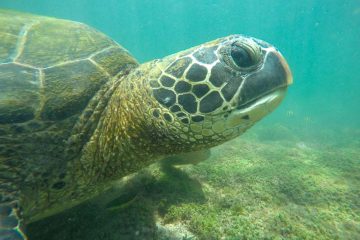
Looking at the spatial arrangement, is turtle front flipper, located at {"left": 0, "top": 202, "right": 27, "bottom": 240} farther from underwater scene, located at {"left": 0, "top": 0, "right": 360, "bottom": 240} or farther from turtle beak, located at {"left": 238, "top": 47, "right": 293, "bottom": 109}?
turtle beak, located at {"left": 238, "top": 47, "right": 293, "bottom": 109}

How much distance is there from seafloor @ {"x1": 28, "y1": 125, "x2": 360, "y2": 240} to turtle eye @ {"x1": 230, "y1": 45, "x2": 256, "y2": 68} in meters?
1.35

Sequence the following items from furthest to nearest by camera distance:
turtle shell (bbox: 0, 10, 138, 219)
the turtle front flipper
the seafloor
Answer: the seafloor
turtle shell (bbox: 0, 10, 138, 219)
the turtle front flipper

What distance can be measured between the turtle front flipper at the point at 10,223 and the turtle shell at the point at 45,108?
3.1 inches

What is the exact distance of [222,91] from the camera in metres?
1.93

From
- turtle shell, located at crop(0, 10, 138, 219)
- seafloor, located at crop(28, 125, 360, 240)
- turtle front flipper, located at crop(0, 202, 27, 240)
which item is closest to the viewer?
turtle front flipper, located at crop(0, 202, 27, 240)

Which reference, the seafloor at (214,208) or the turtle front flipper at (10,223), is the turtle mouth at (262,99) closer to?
the seafloor at (214,208)

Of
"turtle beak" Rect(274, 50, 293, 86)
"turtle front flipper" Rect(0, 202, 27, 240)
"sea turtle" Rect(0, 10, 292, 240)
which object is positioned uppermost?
"turtle beak" Rect(274, 50, 293, 86)

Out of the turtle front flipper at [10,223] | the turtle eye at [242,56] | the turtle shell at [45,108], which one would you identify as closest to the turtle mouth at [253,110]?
the turtle eye at [242,56]

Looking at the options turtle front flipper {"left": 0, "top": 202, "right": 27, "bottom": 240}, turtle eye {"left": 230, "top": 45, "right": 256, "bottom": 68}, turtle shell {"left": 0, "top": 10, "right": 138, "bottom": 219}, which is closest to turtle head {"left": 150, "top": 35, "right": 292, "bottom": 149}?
turtle eye {"left": 230, "top": 45, "right": 256, "bottom": 68}

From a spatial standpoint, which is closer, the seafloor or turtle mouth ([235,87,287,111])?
turtle mouth ([235,87,287,111])

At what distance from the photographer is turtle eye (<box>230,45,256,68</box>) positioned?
196cm

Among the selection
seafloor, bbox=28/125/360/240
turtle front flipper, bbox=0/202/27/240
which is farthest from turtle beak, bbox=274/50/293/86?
turtle front flipper, bbox=0/202/27/240

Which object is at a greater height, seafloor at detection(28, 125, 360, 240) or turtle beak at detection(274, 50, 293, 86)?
turtle beak at detection(274, 50, 293, 86)

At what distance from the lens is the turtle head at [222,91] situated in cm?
191
